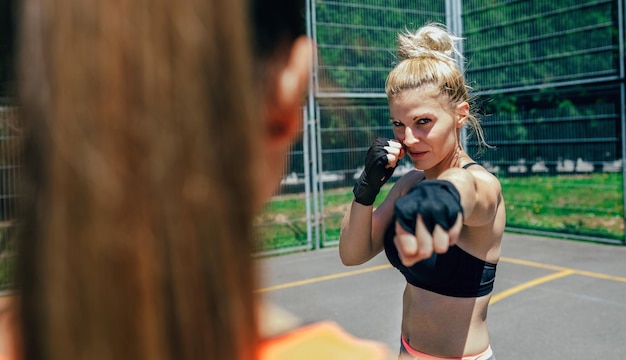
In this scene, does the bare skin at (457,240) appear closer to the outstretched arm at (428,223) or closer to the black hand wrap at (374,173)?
the black hand wrap at (374,173)

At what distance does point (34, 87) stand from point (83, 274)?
164mm

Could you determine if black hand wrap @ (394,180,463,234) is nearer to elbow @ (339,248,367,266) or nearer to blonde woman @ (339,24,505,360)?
blonde woman @ (339,24,505,360)

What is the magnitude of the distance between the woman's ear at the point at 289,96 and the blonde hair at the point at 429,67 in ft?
4.42

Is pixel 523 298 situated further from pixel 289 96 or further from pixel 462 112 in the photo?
pixel 289 96

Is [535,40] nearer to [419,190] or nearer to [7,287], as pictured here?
[419,190]

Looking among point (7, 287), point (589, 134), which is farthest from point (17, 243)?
point (589, 134)

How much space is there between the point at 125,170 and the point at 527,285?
6221 millimetres

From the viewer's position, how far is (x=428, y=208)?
1.04 meters

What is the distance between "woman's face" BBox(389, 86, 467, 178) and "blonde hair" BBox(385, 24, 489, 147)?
0.03 metres

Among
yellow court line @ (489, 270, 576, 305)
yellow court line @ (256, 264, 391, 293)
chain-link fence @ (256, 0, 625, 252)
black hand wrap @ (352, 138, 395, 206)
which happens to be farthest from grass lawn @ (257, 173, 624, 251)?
black hand wrap @ (352, 138, 395, 206)

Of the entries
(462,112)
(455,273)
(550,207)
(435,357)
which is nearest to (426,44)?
(462,112)

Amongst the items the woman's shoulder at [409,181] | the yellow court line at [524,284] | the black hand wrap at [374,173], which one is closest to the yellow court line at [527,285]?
the yellow court line at [524,284]

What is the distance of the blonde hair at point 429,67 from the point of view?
193 cm

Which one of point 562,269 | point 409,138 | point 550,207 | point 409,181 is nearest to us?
point 409,138
